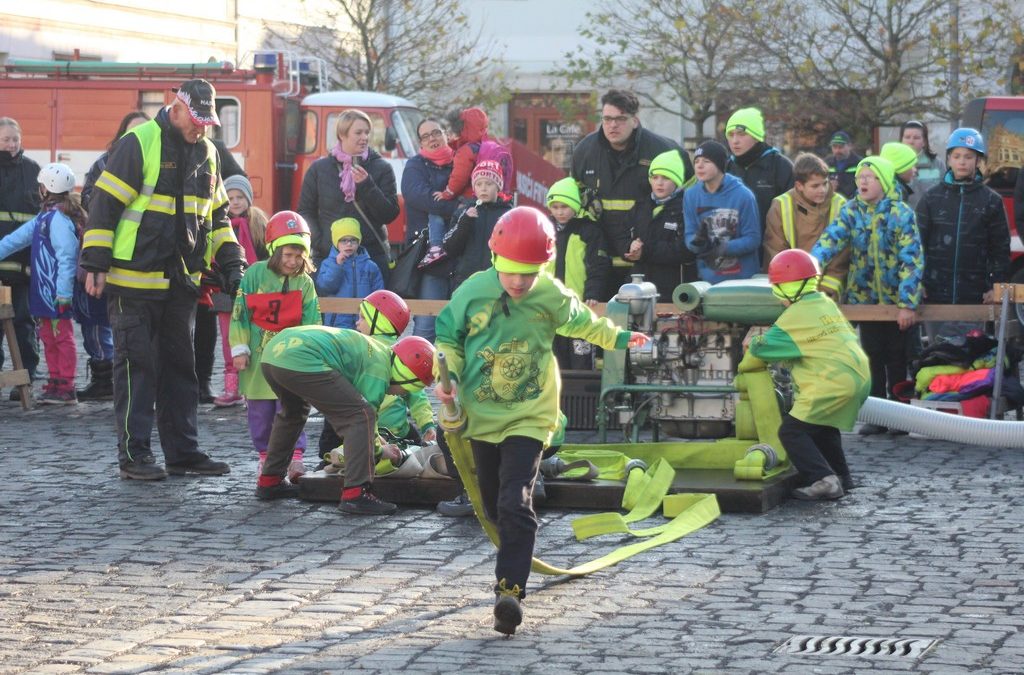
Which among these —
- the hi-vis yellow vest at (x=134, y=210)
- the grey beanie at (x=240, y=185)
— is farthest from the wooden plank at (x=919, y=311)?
the hi-vis yellow vest at (x=134, y=210)

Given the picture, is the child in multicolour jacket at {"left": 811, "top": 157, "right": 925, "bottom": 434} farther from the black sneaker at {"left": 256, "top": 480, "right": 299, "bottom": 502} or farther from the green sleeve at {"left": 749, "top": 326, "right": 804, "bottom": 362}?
the black sneaker at {"left": 256, "top": 480, "right": 299, "bottom": 502}

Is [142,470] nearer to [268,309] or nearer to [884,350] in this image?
[268,309]

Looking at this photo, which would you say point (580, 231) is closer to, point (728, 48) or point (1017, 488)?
point (1017, 488)

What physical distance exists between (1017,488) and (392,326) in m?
3.40

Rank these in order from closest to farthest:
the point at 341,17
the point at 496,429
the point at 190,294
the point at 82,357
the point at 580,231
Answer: the point at 496,429
the point at 190,294
the point at 580,231
the point at 82,357
the point at 341,17

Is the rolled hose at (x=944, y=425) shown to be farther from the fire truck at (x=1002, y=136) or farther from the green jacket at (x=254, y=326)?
the fire truck at (x=1002, y=136)

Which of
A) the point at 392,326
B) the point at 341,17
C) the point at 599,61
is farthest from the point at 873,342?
the point at 341,17

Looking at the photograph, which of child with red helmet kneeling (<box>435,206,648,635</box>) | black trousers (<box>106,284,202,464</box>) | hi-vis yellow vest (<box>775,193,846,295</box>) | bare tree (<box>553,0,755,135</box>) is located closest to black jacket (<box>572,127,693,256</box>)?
hi-vis yellow vest (<box>775,193,846,295</box>)

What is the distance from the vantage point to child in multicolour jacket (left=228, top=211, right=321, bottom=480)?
31.4 feet

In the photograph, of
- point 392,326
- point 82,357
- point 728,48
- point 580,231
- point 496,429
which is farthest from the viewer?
point 728,48

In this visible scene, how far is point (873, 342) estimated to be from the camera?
11.8 metres

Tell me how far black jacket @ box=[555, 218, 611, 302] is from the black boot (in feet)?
12.7

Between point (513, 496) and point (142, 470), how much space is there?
145 inches

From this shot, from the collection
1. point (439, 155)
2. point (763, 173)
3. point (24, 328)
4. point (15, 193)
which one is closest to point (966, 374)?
point (763, 173)
